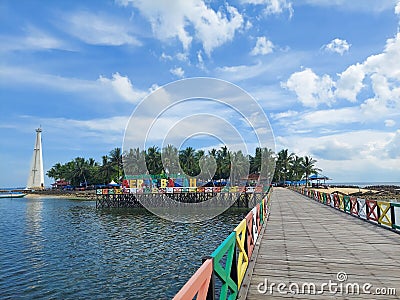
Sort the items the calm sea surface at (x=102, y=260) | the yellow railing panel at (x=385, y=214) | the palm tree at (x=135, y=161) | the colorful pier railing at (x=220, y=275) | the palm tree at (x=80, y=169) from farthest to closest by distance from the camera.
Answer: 1. the palm tree at (x=80, y=169)
2. the palm tree at (x=135, y=161)
3. the yellow railing panel at (x=385, y=214)
4. the calm sea surface at (x=102, y=260)
5. the colorful pier railing at (x=220, y=275)

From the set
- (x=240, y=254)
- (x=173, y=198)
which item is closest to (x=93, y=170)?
(x=173, y=198)

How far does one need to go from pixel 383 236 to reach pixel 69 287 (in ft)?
35.1

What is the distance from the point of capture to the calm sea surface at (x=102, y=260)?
1067 centimetres

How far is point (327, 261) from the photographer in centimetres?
703

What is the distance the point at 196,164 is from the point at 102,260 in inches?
2402

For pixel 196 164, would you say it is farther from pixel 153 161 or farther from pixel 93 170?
pixel 93 170

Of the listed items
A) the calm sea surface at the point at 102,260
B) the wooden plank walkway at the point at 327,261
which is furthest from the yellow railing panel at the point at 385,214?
the calm sea surface at the point at 102,260

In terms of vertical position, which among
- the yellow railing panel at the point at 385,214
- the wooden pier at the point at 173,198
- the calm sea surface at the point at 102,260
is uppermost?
the yellow railing panel at the point at 385,214

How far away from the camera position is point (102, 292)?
34.2ft

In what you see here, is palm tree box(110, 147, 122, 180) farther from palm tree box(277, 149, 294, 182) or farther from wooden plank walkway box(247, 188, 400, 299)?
wooden plank walkway box(247, 188, 400, 299)

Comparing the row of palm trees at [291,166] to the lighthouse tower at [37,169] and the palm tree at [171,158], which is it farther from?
the lighthouse tower at [37,169]

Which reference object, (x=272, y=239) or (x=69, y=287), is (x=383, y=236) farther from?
(x=69, y=287)

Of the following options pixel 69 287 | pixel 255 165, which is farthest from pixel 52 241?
pixel 255 165

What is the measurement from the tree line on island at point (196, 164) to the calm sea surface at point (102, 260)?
152ft
